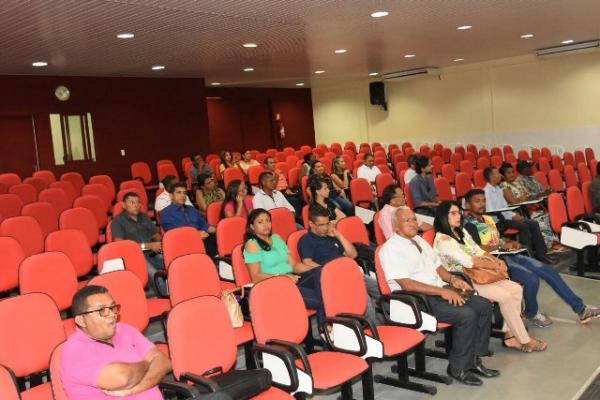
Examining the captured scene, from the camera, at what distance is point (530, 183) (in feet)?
28.7

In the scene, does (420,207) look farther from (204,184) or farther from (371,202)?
(204,184)

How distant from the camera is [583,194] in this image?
7977 mm

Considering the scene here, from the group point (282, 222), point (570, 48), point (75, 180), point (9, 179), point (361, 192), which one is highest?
point (570, 48)

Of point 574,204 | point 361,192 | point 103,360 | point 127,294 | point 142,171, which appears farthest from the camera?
point 142,171

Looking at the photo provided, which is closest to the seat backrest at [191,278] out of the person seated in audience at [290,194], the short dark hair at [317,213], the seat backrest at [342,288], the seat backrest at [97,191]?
the seat backrest at [342,288]

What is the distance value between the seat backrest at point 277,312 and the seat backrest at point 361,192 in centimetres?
502

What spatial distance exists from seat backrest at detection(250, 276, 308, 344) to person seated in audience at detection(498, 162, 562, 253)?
4801 mm

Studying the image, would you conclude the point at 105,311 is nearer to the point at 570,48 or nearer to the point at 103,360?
the point at 103,360

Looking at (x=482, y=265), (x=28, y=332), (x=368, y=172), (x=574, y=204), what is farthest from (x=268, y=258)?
(x=368, y=172)

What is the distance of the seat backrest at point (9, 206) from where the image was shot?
7727 millimetres

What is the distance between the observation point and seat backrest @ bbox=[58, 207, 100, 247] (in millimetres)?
6480

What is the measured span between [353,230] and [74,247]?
8.33 feet

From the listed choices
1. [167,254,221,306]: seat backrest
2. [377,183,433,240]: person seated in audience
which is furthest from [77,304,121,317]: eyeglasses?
[377,183,433,240]: person seated in audience

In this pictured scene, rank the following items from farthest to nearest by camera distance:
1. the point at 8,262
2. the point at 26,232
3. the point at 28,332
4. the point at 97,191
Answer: the point at 97,191
the point at 26,232
the point at 8,262
the point at 28,332
